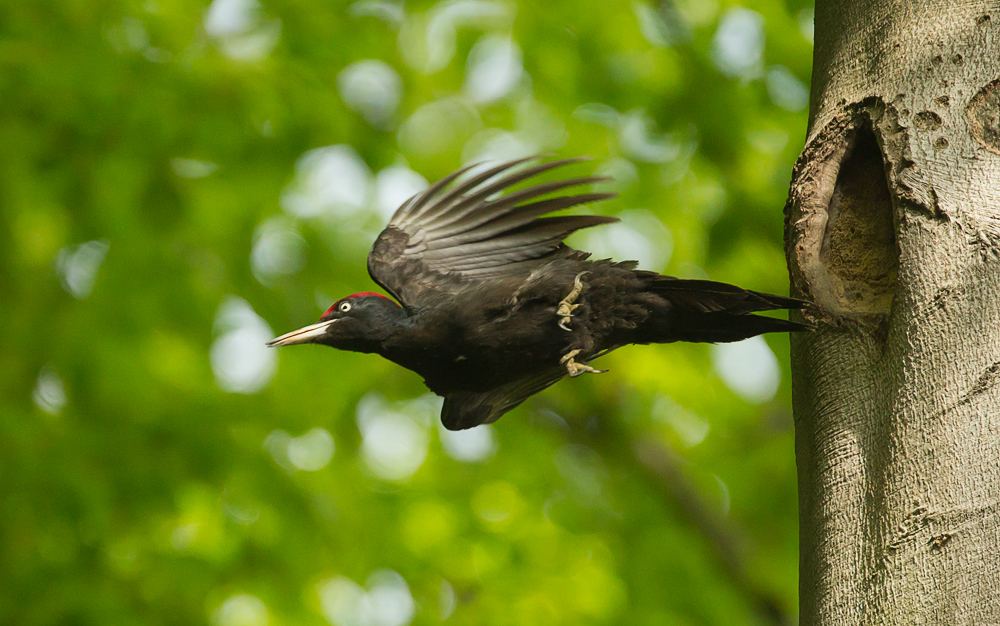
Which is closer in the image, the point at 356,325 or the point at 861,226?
the point at 861,226

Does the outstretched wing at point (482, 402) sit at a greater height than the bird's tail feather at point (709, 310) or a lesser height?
lesser

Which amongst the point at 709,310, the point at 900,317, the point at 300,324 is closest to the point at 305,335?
the point at 709,310

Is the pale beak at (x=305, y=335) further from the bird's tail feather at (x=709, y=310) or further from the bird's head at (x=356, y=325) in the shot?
the bird's tail feather at (x=709, y=310)

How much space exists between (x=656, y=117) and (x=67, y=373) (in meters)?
3.18

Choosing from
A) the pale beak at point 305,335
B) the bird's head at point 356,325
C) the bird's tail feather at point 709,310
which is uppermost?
the bird's tail feather at point 709,310

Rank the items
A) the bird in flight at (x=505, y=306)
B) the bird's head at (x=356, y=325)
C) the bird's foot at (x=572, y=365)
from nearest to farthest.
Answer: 1. the bird in flight at (x=505, y=306)
2. the bird's foot at (x=572, y=365)
3. the bird's head at (x=356, y=325)

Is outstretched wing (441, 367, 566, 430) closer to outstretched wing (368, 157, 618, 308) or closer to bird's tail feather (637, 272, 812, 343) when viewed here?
outstretched wing (368, 157, 618, 308)

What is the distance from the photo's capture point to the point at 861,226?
2.07 m

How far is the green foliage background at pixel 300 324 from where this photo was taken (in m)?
4.25

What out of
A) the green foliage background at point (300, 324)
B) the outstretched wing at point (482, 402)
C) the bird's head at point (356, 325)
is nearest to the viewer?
the bird's head at point (356, 325)

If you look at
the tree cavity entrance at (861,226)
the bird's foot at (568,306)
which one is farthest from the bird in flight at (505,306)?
the tree cavity entrance at (861,226)

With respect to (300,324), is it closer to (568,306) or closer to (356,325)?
(356,325)

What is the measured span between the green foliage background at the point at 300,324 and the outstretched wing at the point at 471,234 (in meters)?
0.98

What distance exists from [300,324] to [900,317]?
12.7 ft
